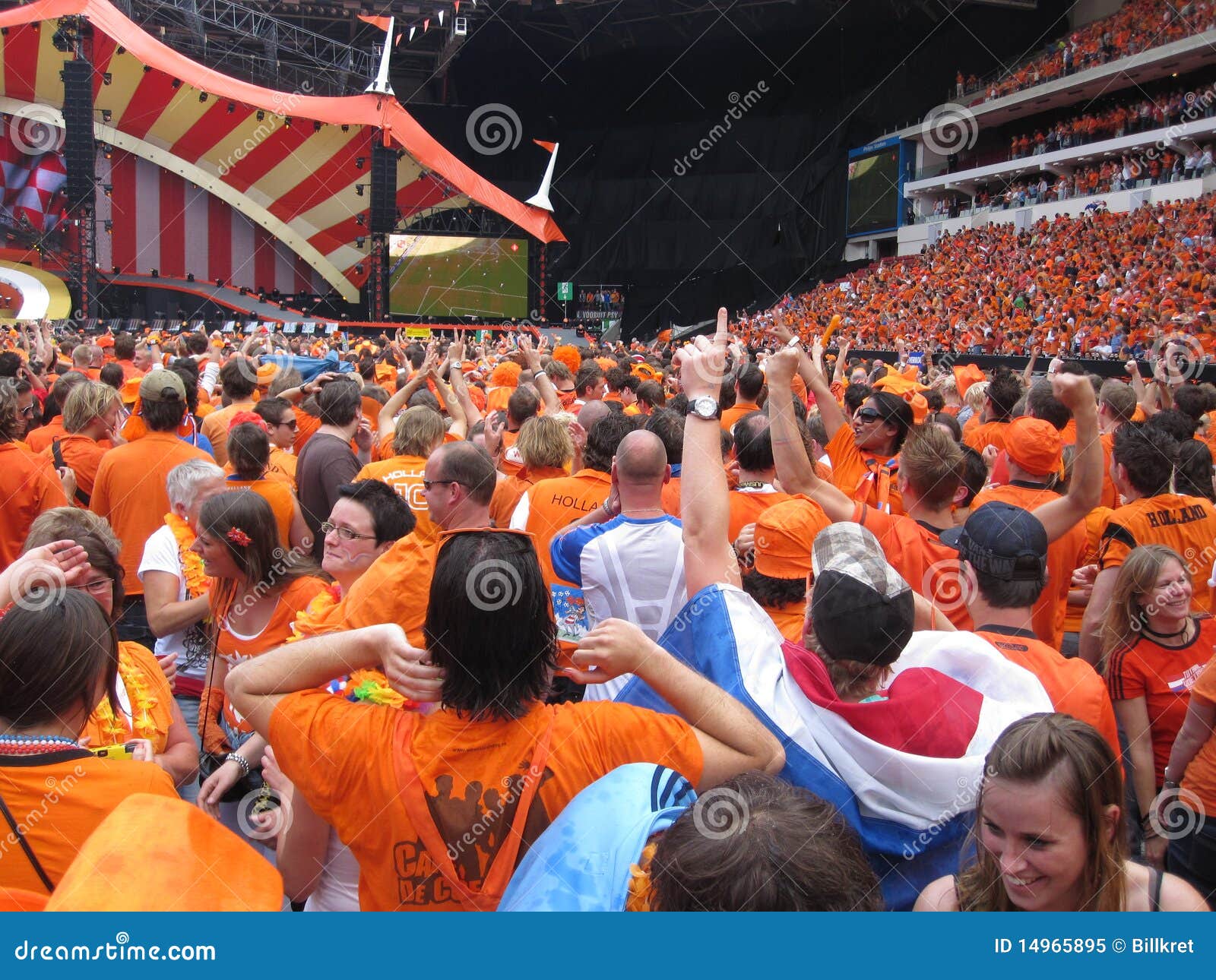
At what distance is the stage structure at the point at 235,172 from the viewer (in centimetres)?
2169

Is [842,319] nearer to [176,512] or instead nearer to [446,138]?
[446,138]

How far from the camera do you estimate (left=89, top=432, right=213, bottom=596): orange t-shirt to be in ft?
13.2

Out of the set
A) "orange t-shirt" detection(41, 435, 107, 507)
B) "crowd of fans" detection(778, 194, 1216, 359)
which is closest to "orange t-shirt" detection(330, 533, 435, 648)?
"orange t-shirt" detection(41, 435, 107, 507)

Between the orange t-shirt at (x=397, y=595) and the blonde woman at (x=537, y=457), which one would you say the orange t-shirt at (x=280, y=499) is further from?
the orange t-shirt at (x=397, y=595)

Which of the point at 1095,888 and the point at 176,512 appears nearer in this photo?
the point at 1095,888

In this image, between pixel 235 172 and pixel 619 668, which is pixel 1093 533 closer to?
pixel 619 668

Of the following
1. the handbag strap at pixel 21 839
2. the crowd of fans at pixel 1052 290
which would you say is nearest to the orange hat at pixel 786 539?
the handbag strap at pixel 21 839

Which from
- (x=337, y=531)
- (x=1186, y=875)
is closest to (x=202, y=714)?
(x=337, y=531)

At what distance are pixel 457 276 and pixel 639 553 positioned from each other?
23.8 metres

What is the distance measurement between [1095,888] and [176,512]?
305cm

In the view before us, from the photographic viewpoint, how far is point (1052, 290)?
2023 cm

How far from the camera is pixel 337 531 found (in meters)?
2.85

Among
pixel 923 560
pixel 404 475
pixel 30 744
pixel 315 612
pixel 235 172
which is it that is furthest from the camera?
pixel 235 172

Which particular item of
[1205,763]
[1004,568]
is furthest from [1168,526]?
[1004,568]
